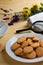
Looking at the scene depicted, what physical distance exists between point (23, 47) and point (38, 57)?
81 millimetres

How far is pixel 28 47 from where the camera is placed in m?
0.77

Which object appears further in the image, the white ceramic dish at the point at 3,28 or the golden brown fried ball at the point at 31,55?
the white ceramic dish at the point at 3,28

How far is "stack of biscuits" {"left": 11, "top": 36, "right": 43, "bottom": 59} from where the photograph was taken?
0.74m

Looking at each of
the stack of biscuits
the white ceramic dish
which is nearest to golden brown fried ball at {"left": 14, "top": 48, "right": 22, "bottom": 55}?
the stack of biscuits

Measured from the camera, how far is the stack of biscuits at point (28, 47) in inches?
29.2

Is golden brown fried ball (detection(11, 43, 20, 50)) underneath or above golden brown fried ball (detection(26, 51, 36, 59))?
above

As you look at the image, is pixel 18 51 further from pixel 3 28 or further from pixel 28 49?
pixel 3 28

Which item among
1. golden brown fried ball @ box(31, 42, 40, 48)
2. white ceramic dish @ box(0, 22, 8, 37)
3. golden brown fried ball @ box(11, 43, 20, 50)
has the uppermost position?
white ceramic dish @ box(0, 22, 8, 37)

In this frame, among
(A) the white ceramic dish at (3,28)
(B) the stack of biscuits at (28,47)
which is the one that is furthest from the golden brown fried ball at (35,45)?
(A) the white ceramic dish at (3,28)

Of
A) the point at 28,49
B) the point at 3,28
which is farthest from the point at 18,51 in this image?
the point at 3,28

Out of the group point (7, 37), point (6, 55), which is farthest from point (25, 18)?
point (6, 55)

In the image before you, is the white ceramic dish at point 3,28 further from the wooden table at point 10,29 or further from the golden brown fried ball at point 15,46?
the golden brown fried ball at point 15,46

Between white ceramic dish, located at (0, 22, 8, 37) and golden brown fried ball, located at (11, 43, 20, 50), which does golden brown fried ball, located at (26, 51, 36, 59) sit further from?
white ceramic dish, located at (0, 22, 8, 37)

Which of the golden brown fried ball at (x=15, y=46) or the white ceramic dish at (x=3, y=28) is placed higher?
the white ceramic dish at (x=3, y=28)
